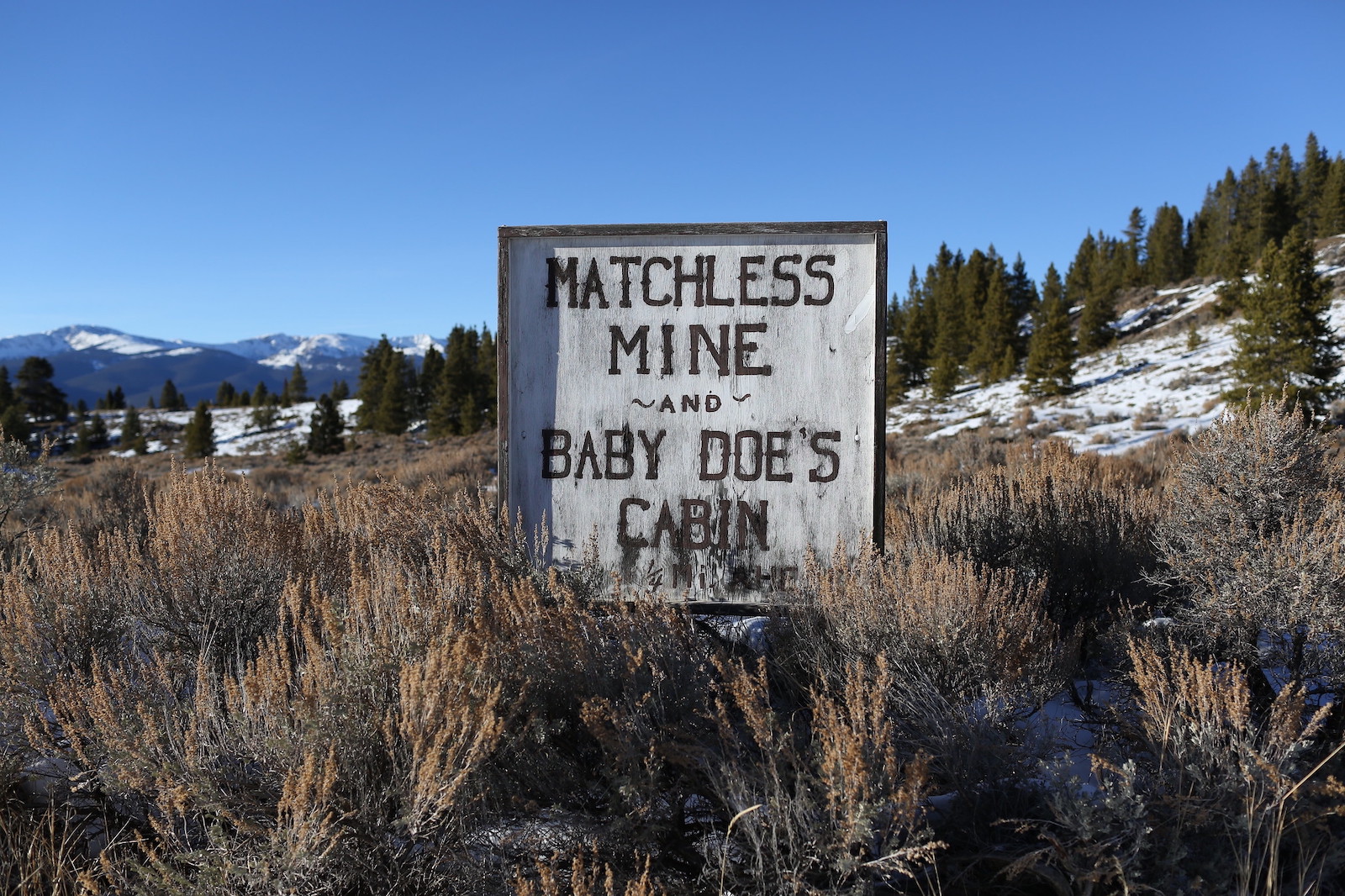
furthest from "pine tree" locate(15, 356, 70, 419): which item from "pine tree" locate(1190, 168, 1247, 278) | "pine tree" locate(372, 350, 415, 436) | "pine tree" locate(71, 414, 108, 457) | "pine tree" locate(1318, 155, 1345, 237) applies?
"pine tree" locate(1318, 155, 1345, 237)

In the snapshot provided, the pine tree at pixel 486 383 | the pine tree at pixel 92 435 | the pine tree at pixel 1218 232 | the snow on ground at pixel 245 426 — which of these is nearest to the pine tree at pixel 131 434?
the snow on ground at pixel 245 426

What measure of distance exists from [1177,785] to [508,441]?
→ 3.38 m

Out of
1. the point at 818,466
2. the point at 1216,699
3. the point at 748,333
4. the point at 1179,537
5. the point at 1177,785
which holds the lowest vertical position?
the point at 1177,785

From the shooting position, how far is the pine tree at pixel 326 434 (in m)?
38.1

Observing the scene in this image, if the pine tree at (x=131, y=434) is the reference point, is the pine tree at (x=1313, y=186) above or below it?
above

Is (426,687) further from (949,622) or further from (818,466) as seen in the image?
(818,466)

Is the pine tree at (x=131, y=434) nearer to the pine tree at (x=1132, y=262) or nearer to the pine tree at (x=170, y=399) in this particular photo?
the pine tree at (x=170, y=399)

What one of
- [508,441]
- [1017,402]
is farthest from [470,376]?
[508,441]

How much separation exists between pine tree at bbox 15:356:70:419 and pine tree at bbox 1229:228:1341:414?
6614 cm

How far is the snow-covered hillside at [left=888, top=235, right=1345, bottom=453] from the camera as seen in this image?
60.3 ft

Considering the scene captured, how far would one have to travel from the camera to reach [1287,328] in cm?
2172

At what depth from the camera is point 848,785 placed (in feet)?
6.56

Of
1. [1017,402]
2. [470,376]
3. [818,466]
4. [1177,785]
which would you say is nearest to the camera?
[1177,785]

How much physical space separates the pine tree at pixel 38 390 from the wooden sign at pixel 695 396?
205 ft
